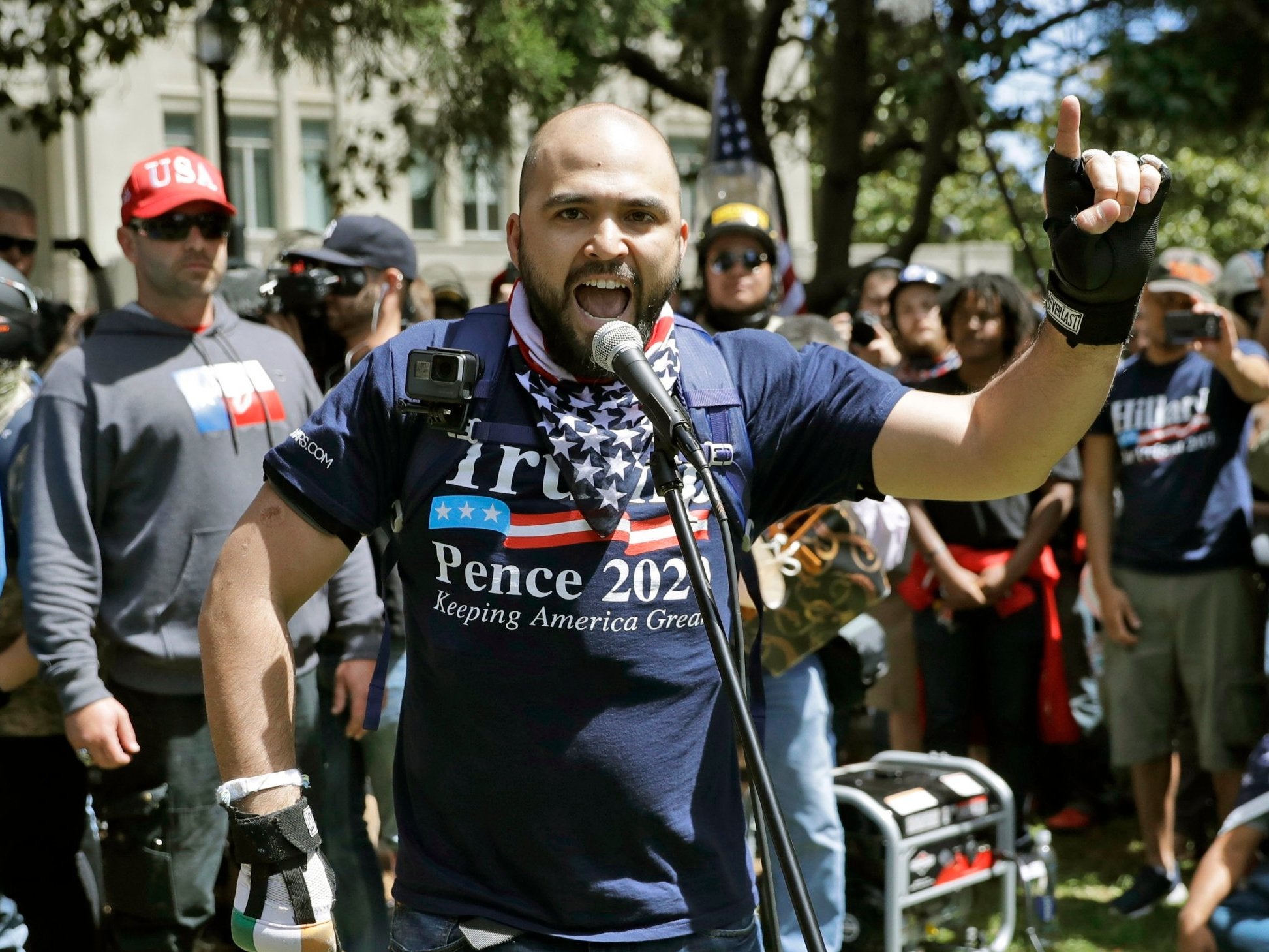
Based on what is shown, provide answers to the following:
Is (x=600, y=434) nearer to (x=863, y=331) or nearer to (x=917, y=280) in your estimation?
Result: (x=863, y=331)

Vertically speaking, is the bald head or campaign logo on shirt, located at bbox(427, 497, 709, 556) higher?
the bald head

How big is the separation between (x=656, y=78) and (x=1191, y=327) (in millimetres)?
8879

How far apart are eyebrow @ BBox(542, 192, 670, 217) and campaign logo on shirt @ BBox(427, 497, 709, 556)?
0.47 m

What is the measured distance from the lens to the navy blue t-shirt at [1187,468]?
5324 millimetres

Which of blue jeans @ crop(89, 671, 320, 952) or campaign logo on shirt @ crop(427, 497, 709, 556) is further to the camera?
blue jeans @ crop(89, 671, 320, 952)

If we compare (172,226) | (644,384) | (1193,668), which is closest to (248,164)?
(172,226)

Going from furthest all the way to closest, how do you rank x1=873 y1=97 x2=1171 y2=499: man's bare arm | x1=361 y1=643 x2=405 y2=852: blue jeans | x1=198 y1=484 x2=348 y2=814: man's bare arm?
x1=361 y1=643 x2=405 y2=852: blue jeans < x1=198 y1=484 x2=348 y2=814: man's bare arm < x1=873 y1=97 x2=1171 y2=499: man's bare arm

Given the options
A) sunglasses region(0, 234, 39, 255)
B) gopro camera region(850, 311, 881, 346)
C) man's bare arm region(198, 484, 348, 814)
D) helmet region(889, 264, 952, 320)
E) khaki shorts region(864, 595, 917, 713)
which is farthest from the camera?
helmet region(889, 264, 952, 320)

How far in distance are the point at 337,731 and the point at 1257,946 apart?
8.15ft

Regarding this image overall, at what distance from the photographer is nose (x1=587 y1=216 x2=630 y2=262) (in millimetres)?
2219

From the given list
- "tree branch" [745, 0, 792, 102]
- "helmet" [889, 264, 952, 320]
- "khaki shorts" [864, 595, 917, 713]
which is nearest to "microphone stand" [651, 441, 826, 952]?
"khaki shorts" [864, 595, 917, 713]

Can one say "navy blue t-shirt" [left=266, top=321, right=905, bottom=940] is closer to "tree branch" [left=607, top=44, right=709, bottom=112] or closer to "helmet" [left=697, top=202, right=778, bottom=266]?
"helmet" [left=697, top=202, right=778, bottom=266]

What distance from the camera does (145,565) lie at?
3.80 metres

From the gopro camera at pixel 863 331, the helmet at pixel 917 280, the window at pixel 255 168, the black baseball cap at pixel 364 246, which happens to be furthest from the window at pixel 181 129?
the black baseball cap at pixel 364 246
